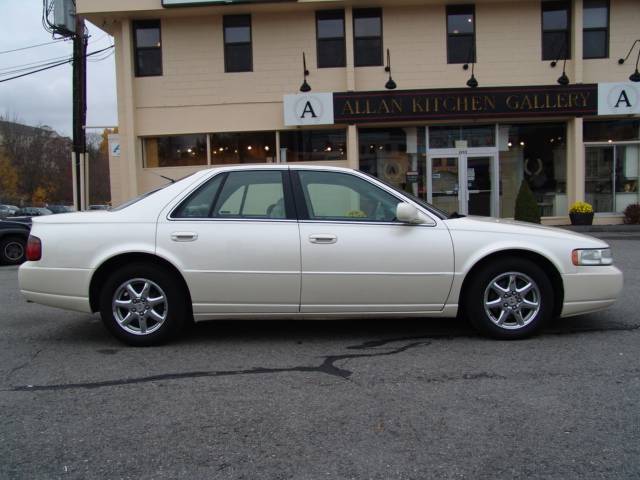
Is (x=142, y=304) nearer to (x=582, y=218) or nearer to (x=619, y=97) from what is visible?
(x=582, y=218)

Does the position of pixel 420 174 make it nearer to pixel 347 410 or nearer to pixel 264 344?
pixel 264 344

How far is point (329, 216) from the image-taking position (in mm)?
4973

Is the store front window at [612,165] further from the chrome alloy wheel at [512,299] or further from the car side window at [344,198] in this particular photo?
the car side window at [344,198]

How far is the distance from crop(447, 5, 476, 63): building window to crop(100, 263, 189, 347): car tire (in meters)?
13.1

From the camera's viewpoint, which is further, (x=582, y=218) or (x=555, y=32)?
(x=555, y=32)

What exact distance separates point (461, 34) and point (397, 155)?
12.4ft

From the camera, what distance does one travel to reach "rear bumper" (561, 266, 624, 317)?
494 cm

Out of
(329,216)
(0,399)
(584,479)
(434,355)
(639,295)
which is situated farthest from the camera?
(639,295)

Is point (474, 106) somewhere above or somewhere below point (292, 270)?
above

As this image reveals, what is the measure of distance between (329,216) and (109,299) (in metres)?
2.05

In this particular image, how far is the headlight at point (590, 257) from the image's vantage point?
4941mm

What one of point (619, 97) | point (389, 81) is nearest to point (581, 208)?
point (619, 97)

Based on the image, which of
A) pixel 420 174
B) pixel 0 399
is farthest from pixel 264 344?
pixel 420 174

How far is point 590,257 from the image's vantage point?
4.98 m
